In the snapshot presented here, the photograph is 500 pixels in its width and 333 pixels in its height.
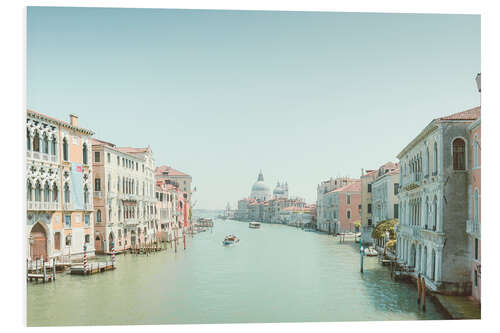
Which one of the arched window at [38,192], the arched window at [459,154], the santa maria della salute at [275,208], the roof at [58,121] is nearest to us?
the arched window at [459,154]

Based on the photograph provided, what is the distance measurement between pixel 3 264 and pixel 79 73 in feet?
12.3

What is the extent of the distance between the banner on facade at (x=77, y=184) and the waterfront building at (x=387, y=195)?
1125 centimetres

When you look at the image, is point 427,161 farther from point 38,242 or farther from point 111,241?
point 111,241

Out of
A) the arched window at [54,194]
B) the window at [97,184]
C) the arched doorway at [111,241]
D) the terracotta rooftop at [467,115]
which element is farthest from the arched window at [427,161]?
the arched doorway at [111,241]

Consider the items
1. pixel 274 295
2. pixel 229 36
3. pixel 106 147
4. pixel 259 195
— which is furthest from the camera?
pixel 259 195

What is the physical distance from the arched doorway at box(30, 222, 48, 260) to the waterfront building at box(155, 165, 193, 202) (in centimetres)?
1763

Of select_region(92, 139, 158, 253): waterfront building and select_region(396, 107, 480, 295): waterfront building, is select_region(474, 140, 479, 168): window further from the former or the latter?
select_region(92, 139, 158, 253): waterfront building

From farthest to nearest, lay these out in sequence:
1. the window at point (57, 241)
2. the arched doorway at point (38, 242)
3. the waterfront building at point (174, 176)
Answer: the waterfront building at point (174, 176)
the window at point (57, 241)
the arched doorway at point (38, 242)

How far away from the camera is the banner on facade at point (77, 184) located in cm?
1446

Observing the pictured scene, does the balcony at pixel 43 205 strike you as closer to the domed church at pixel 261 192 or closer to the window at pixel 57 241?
the window at pixel 57 241

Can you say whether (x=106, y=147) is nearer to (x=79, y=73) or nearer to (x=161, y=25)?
(x=79, y=73)

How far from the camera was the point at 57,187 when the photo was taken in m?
13.6

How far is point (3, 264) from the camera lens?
6660 mm
